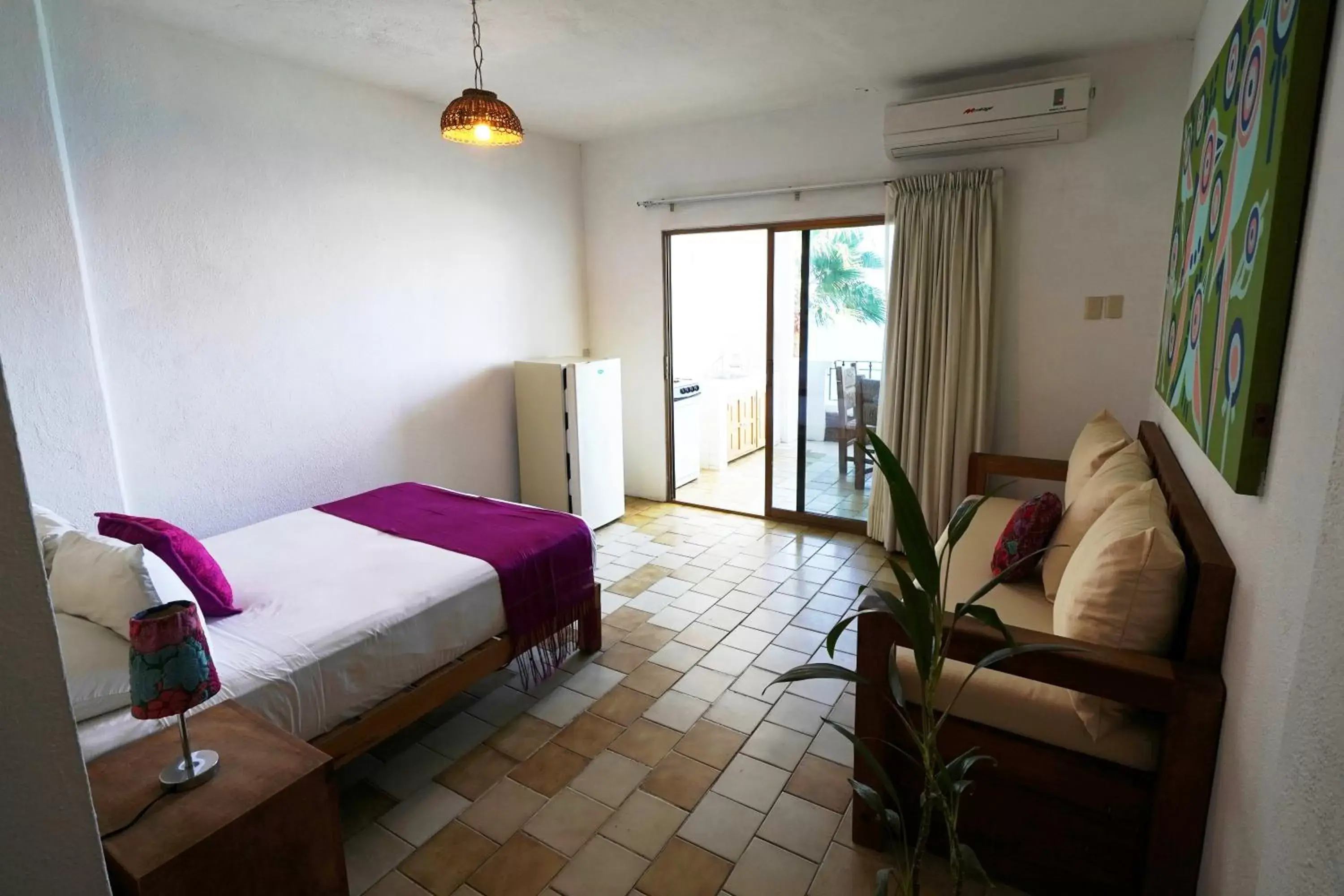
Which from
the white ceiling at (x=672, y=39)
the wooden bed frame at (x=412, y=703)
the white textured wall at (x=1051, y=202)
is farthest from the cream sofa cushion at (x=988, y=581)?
the white ceiling at (x=672, y=39)

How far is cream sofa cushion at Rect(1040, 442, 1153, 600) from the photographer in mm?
2170

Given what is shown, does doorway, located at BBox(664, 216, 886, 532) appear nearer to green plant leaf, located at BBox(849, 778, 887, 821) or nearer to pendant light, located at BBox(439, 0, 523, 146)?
pendant light, located at BBox(439, 0, 523, 146)

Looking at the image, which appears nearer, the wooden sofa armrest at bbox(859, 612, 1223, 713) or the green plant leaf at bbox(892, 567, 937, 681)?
the green plant leaf at bbox(892, 567, 937, 681)

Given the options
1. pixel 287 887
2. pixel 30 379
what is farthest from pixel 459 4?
pixel 287 887

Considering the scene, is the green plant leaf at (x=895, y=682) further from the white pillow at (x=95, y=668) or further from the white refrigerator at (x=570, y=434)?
the white refrigerator at (x=570, y=434)

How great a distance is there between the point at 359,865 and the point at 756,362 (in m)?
5.69

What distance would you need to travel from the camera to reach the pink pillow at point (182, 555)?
207 cm

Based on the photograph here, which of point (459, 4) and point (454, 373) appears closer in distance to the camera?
point (459, 4)

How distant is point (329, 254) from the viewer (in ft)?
11.4

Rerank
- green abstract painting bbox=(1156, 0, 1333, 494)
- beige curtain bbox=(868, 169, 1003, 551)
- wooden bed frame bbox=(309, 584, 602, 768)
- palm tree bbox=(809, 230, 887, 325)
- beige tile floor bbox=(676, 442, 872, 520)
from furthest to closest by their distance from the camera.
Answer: beige tile floor bbox=(676, 442, 872, 520)
palm tree bbox=(809, 230, 887, 325)
beige curtain bbox=(868, 169, 1003, 551)
wooden bed frame bbox=(309, 584, 602, 768)
green abstract painting bbox=(1156, 0, 1333, 494)

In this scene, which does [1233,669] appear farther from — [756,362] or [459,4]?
[756,362]

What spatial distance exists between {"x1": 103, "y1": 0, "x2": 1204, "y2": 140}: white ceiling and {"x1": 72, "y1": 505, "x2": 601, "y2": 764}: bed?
7.00 ft

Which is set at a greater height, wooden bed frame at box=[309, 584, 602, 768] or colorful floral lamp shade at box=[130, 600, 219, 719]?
colorful floral lamp shade at box=[130, 600, 219, 719]

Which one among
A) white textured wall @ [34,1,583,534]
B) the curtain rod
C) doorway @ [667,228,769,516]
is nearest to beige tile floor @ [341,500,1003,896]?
white textured wall @ [34,1,583,534]
